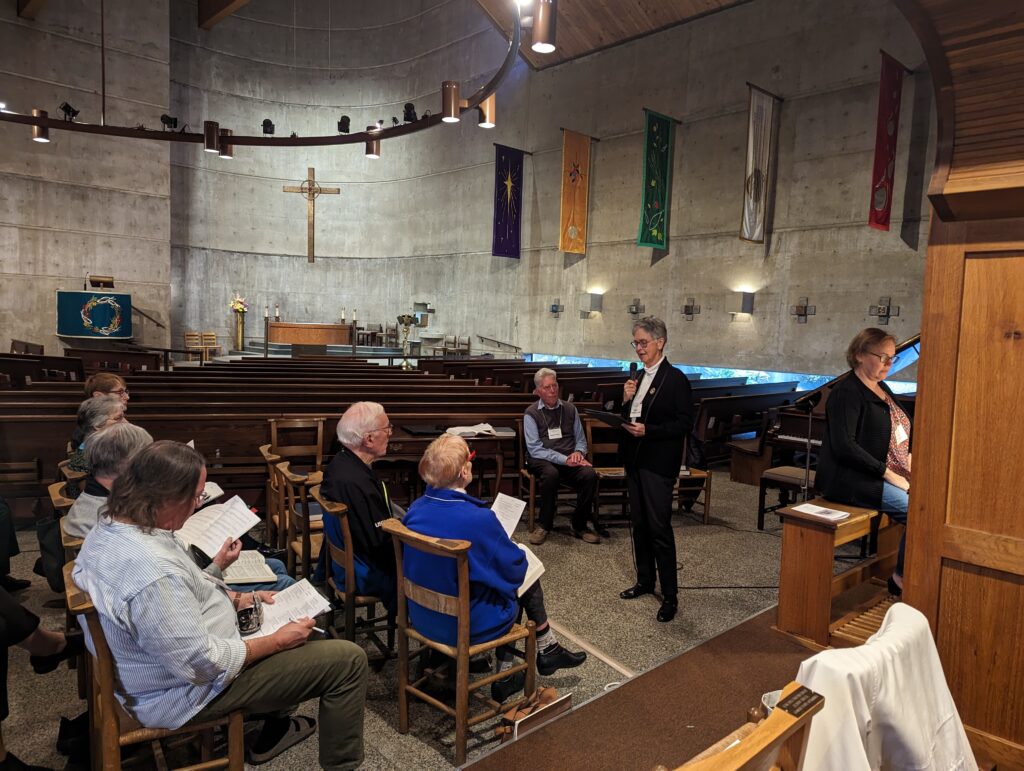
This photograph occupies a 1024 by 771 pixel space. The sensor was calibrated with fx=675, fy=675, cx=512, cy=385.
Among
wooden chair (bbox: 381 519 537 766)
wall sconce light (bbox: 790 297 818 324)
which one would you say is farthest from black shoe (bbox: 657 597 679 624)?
wall sconce light (bbox: 790 297 818 324)

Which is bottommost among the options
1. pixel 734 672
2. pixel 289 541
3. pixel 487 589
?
pixel 734 672

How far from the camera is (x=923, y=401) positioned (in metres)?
2.03

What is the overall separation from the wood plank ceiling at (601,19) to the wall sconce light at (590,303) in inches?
181

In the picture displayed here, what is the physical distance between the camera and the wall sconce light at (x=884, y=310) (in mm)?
9258

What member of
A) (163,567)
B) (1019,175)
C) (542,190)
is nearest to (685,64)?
(542,190)

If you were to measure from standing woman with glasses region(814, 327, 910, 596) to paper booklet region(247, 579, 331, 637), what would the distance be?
7.90ft

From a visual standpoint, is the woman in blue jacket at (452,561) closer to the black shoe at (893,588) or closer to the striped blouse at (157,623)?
the striped blouse at (157,623)

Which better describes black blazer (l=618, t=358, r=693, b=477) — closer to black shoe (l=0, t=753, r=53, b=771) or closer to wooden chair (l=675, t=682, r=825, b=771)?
wooden chair (l=675, t=682, r=825, b=771)

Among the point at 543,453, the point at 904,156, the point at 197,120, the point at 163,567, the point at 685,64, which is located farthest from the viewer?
the point at 197,120

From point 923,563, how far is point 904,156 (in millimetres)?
9064

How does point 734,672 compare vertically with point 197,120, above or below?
below

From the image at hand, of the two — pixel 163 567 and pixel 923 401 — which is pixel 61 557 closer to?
pixel 163 567

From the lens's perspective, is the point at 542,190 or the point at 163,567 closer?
the point at 163,567

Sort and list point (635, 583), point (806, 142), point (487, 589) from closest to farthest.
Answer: point (487, 589) → point (635, 583) → point (806, 142)
